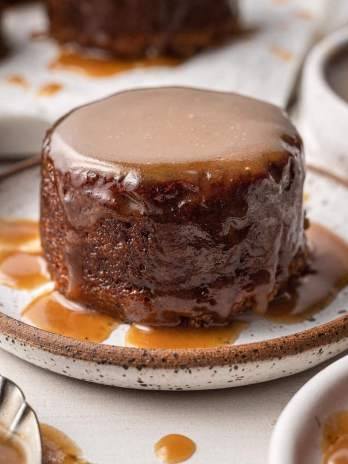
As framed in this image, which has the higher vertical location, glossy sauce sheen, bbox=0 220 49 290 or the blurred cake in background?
glossy sauce sheen, bbox=0 220 49 290

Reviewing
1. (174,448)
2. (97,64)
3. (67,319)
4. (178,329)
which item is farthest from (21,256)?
(97,64)

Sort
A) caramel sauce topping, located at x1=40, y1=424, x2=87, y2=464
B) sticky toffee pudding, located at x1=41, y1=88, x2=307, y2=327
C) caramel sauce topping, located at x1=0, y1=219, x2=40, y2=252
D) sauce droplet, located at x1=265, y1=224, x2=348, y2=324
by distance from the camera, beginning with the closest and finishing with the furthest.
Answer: caramel sauce topping, located at x1=40, y1=424, x2=87, y2=464 → sticky toffee pudding, located at x1=41, y1=88, x2=307, y2=327 → sauce droplet, located at x1=265, y1=224, x2=348, y2=324 → caramel sauce topping, located at x1=0, y1=219, x2=40, y2=252

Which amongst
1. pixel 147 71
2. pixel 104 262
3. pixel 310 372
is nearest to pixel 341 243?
pixel 310 372

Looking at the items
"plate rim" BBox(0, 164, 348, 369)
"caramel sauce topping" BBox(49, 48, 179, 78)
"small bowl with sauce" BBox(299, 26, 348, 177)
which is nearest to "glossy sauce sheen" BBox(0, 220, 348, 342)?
"plate rim" BBox(0, 164, 348, 369)

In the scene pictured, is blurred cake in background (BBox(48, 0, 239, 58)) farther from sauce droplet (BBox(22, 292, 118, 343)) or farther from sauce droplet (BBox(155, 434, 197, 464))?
sauce droplet (BBox(155, 434, 197, 464))

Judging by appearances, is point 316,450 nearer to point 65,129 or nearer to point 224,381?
point 224,381

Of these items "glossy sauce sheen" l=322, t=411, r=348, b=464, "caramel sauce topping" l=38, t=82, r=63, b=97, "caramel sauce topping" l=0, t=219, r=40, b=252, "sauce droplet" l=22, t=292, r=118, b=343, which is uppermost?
"glossy sauce sheen" l=322, t=411, r=348, b=464

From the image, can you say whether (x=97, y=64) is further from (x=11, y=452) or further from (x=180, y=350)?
(x=11, y=452)
